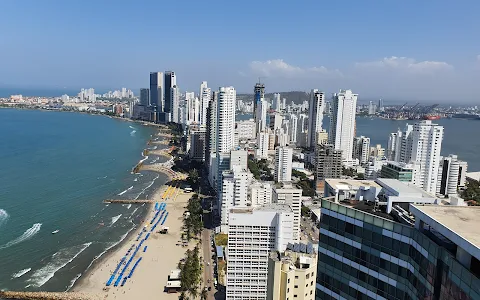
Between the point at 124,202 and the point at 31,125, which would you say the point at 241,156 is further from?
the point at 31,125

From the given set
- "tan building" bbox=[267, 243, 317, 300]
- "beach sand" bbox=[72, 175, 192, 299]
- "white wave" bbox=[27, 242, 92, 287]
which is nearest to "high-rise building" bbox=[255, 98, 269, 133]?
"beach sand" bbox=[72, 175, 192, 299]

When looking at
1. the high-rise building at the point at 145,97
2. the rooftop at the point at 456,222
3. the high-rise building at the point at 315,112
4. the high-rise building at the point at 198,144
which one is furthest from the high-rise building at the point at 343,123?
the high-rise building at the point at 145,97

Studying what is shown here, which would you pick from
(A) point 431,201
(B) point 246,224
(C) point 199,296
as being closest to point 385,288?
(A) point 431,201

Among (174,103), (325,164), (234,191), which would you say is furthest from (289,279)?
(174,103)

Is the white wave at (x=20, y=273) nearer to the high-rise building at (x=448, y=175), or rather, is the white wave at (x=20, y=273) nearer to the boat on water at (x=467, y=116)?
the high-rise building at (x=448, y=175)

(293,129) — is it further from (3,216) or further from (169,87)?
(3,216)

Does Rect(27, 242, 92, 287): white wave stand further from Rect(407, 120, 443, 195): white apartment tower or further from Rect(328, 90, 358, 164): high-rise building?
Rect(328, 90, 358, 164): high-rise building
